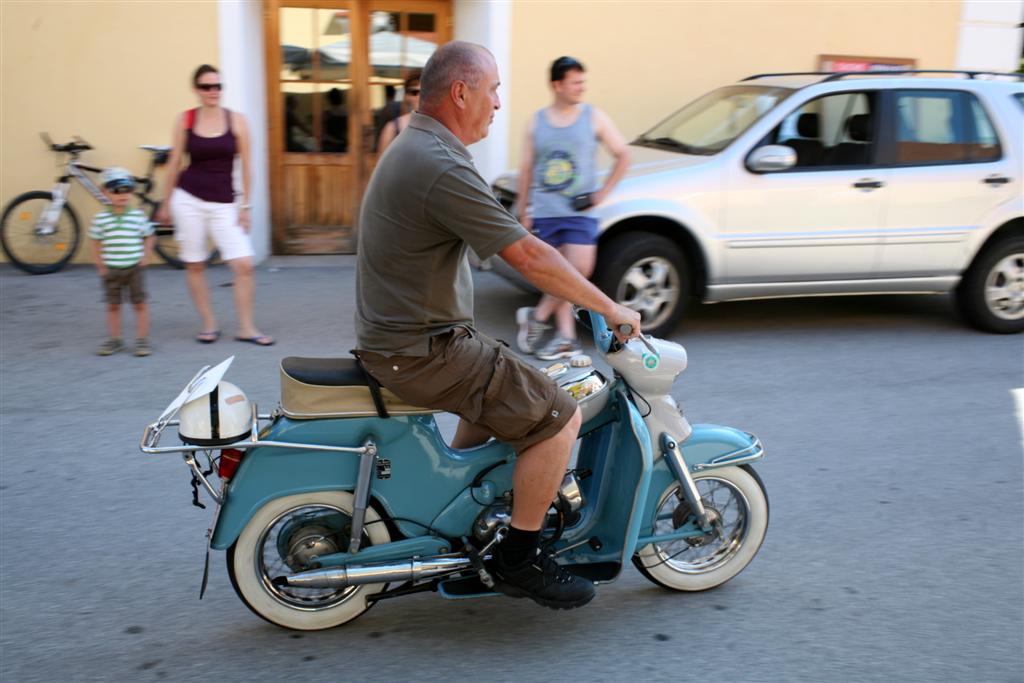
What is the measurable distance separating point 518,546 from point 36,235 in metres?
6.97

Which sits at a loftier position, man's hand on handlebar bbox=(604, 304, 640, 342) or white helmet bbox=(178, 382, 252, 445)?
man's hand on handlebar bbox=(604, 304, 640, 342)

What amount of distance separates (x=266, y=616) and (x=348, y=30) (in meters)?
7.59

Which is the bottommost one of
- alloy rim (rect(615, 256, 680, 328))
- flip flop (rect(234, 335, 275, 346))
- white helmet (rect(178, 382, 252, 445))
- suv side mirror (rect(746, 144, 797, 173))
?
flip flop (rect(234, 335, 275, 346))

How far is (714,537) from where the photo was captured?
12.1ft

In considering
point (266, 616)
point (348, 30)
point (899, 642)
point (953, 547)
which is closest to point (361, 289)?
point (266, 616)

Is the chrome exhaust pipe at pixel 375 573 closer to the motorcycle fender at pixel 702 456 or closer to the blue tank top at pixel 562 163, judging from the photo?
the motorcycle fender at pixel 702 456

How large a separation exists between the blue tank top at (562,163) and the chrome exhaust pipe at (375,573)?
351 centimetres

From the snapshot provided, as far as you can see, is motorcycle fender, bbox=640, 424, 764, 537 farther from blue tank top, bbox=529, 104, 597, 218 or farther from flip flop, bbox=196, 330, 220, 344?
flip flop, bbox=196, 330, 220, 344

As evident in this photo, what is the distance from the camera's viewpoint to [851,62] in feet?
33.2

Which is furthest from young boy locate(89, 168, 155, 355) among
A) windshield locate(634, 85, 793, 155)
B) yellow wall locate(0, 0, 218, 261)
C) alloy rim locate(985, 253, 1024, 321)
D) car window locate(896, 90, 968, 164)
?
alloy rim locate(985, 253, 1024, 321)

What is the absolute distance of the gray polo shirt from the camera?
2.87m

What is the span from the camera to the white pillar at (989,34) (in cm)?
1041

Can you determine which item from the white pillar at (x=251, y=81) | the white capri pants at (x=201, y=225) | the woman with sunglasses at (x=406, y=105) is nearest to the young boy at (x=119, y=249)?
the white capri pants at (x=201, y=225)

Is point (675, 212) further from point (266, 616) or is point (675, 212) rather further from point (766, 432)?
point (266, 616)
